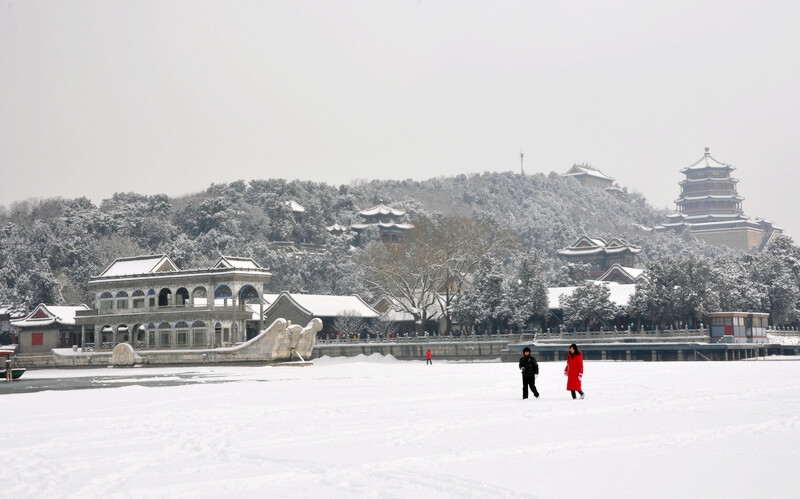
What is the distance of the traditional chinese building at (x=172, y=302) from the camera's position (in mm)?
61219

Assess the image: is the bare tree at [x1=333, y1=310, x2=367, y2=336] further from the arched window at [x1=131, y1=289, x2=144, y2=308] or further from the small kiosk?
the small kiosk

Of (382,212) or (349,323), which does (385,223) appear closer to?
(382,212)

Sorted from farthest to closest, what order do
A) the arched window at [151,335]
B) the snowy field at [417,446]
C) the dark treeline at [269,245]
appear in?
the dark treeline at [269,245] < the arched window at [151,335] < the snowy field at [417,446]

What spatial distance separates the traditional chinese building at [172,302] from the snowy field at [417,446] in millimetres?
37163

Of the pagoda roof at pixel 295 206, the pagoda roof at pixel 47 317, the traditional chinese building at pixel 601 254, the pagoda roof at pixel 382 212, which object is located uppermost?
the pagoda roof at pixel 295 206

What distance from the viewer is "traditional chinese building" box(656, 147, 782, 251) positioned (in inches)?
5723

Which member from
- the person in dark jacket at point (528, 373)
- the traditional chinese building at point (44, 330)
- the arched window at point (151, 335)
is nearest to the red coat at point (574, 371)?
the person in dark jacket at point (528, 373)

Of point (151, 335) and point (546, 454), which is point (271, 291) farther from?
point (546, 454)

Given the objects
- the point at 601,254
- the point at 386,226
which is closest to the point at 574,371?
the point at 601,254

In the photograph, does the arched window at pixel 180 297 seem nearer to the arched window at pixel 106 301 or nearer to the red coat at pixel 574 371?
the arched window at pixel 106 301

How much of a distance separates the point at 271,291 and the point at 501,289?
32.5 meters

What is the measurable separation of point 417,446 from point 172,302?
2026 inches

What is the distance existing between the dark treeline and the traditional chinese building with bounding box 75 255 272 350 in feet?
47.2

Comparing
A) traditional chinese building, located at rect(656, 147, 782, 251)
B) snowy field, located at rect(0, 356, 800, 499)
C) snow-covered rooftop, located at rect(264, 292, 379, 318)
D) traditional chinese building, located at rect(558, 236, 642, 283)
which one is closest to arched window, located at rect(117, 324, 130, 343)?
snow-covered rooftop, located at rect(264, 292, 379, 318)
